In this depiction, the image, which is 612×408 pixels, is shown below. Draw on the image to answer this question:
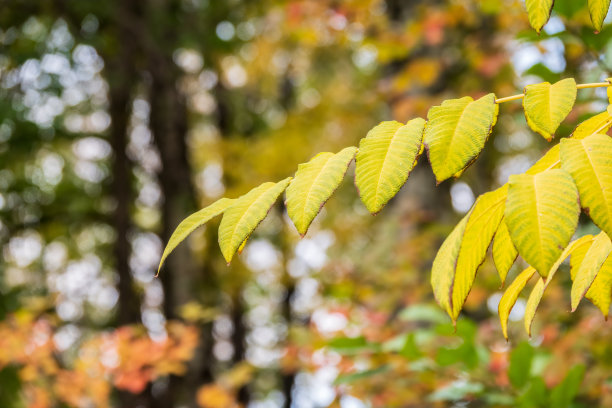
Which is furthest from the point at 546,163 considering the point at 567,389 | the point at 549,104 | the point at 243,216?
the point at 567,389

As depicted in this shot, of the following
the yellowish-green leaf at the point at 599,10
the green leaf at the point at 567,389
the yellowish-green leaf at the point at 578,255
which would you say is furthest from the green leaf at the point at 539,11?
the green leaf at the point at 567,389

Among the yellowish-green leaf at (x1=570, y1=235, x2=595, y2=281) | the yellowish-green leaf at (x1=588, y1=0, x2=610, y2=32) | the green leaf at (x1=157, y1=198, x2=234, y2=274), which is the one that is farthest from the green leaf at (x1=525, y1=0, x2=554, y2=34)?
the green leaf at (x1=157, y1=198, x2=234, y2=274)

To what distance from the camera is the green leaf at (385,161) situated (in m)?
0.55

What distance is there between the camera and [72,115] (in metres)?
6.66

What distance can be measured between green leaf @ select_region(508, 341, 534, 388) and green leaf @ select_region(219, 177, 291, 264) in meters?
0.96

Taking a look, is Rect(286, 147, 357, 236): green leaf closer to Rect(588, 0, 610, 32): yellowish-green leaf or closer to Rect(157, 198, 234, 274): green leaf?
Rect(157, 198, 234, 274): green leaf

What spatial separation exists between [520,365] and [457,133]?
0.97m

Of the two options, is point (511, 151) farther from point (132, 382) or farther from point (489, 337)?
point (132, 382)

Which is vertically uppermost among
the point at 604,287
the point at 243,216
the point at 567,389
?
the point at 243,216

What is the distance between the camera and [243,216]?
1.92 feet

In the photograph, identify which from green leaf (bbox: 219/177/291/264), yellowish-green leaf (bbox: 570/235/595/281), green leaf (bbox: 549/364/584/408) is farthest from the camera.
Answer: green leaf (bbox: 549/364/584/408)

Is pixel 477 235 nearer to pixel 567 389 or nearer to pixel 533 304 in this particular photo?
pixel 533 304

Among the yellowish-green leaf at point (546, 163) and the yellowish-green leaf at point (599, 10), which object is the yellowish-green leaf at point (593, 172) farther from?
the yellowish-green leaf at point (599, 10)

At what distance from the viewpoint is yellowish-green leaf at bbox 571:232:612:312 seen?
597 millimetres
